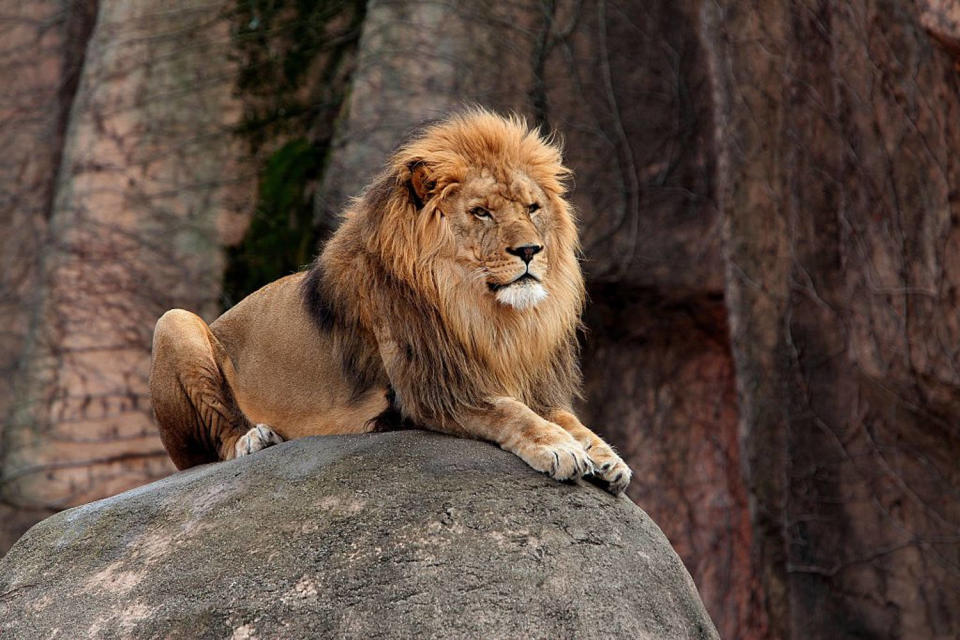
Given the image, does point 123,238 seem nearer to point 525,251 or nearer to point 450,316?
point 450,316

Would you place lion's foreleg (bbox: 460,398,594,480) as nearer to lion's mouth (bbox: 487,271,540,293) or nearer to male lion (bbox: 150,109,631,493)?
male lion (bbox: 150,109,631,493)

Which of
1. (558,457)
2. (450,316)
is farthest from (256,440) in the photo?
(558,457)

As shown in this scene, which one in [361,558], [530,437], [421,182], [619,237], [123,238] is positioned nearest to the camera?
[361,558]

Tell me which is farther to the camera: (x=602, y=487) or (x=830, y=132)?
(x=830, y=132)

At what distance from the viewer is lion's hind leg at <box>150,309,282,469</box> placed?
15.8 feet

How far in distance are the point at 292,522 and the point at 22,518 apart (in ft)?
15.7

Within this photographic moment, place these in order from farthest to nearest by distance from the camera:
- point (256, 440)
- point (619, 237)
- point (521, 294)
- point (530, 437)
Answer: point (619, 237)
point (256, 440)
point (521, 294)
point (530, 437)

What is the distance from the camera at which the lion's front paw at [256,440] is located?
183 inches

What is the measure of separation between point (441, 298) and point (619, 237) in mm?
3798

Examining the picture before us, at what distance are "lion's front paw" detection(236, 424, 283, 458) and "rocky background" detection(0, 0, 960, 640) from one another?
3.28 meters

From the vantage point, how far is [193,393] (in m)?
4.81

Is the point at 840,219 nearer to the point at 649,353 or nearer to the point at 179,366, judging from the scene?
the point at 649,353

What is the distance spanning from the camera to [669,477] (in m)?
8.18

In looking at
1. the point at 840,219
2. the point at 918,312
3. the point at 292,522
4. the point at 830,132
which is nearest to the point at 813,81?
the point at 830,132
